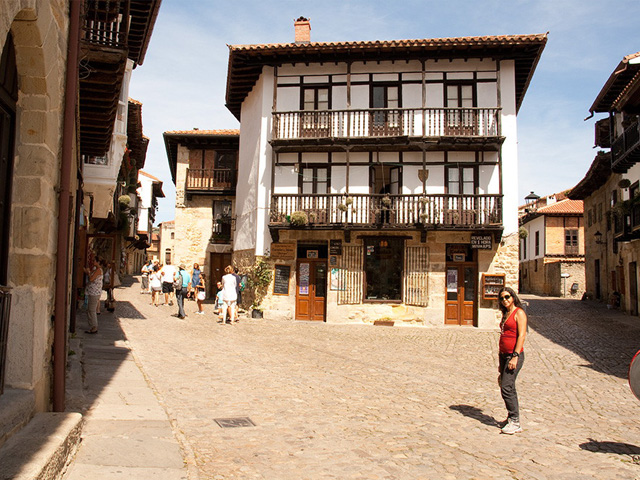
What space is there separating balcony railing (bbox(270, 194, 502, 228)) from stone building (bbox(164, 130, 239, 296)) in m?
9.50

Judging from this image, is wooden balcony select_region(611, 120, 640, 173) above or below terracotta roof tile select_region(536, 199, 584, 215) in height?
below

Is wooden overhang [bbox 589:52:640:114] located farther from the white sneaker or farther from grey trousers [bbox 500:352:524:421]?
the white sneaker

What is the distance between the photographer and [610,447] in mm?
5715

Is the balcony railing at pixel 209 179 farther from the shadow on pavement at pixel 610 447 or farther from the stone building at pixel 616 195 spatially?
the shadow on pavement at pixel 610 447

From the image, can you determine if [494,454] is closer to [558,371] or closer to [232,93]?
[558,371]

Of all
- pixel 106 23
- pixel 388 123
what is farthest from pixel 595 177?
pixel 106 23

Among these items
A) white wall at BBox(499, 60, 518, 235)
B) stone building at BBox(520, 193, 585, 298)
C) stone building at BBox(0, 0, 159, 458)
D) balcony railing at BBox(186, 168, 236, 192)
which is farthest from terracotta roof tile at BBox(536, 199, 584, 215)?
stone building at BBox(0, 0, 159, 458)

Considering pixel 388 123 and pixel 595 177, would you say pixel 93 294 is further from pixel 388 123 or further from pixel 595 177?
pixel 595 177

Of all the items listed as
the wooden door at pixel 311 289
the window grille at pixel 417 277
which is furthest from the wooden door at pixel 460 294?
the wooden door at pixel 311 289

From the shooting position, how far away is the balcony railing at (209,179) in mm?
28250

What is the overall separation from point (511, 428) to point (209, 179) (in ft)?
78.6

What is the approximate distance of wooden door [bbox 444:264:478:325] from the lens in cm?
1903

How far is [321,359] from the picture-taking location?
11.0 m

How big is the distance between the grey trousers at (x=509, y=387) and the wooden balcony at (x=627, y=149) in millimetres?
13732
